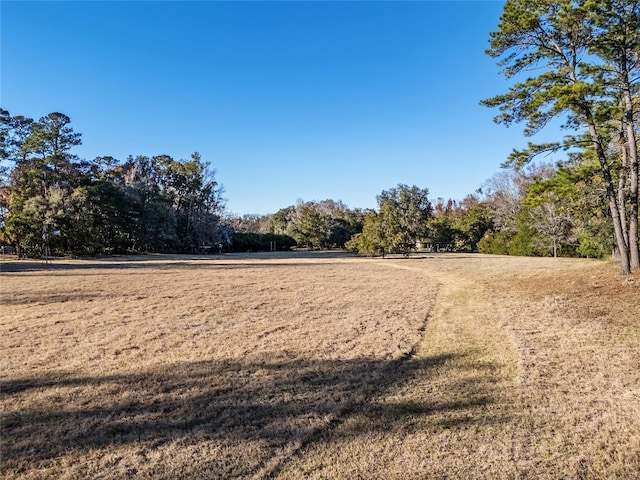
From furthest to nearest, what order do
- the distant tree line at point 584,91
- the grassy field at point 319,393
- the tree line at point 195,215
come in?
the tree line at point 195,215, the distant tree line at point 584,91, the grassy field at point 319,393

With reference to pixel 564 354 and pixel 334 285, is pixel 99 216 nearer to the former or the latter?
pixel 334 285

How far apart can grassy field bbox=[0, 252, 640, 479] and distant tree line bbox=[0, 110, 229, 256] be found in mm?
18687

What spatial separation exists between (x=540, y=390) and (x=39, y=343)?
605 centimetres

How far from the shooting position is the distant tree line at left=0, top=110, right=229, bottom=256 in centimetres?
2527

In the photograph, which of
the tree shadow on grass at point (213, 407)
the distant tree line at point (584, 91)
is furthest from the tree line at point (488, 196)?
the tree shadow on grass at point (213, 407)

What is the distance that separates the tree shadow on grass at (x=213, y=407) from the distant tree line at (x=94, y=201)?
2014cm

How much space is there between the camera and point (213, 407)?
10.9 feet

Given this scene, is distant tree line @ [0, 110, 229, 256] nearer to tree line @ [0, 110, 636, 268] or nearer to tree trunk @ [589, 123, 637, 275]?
tree line @ [0, 110, 636, 268]

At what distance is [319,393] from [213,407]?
3.20 ft

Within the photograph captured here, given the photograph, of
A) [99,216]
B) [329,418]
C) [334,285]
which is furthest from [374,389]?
[99,216]

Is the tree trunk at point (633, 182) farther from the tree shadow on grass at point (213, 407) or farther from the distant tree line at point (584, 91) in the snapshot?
the tree shadow on grass at point (213, 407)

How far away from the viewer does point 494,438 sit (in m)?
2.82

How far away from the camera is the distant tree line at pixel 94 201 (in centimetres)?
2527

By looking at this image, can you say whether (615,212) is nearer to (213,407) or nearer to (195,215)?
(213,407)
